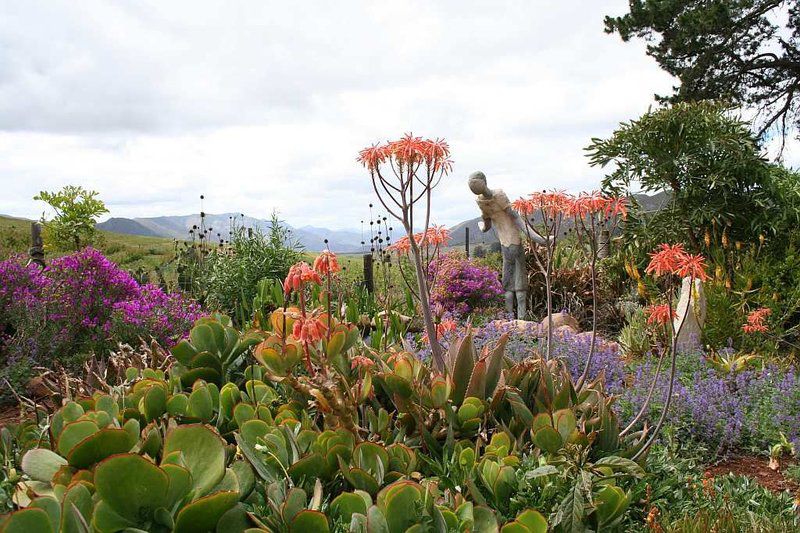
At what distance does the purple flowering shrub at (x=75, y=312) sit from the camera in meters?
4.64

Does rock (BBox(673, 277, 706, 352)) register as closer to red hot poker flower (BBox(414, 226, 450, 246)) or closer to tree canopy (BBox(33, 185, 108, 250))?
red hot poker flower (BBox(414, 226, 450, 246))

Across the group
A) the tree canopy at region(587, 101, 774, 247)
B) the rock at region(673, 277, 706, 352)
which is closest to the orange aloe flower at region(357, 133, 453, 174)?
the rock at region(673, 277, 706, 352)

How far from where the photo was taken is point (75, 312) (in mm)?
4867

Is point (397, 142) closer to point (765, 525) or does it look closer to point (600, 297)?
point (765, 525)

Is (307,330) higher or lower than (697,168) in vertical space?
lower

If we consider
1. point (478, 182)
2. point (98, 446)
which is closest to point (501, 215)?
point (478, 182)

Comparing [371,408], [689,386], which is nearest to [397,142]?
[371,408]

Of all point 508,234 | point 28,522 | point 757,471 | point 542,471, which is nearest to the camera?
point 28,522

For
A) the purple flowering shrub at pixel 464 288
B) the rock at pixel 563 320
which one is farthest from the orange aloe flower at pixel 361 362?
the purple flowering shrub at pixel 464 288

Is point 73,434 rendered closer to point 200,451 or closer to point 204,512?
point 200,451

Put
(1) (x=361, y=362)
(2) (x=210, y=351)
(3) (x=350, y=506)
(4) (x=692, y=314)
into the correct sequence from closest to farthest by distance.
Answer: (3) (x=350, y=506) → (1) (x=361, y=362) → (2) (x=210, y=351) → (4) (x=692, y=314)

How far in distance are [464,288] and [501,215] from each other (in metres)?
1.26

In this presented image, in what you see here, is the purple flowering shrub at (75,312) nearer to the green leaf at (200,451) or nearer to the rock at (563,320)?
the green leaf at (200,451)

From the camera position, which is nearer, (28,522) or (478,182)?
(28,522)
